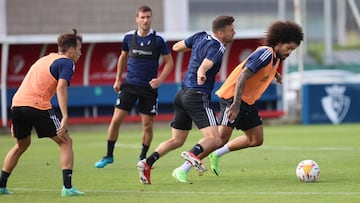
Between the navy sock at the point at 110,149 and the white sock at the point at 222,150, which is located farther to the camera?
the navy sock at the point at 110,149

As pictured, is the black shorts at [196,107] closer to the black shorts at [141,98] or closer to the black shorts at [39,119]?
the black shorts at [39,119]

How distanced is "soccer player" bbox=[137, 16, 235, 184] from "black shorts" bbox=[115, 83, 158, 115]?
7.50 feet

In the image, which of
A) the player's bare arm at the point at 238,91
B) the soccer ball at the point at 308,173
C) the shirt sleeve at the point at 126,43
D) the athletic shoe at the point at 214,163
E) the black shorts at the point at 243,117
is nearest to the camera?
the player's bare arm at the point at 238,91

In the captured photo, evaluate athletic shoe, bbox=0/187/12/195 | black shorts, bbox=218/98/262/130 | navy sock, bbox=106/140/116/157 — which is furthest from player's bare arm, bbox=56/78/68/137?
navy sock, bbox=106/140/116/157

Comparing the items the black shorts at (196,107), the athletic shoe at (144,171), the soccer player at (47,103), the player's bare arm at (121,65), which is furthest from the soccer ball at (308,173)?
the player's bare arm at (121,65)

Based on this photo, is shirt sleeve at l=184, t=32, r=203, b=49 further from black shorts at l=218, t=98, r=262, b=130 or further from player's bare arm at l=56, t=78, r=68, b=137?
A: player's bare arm at l=56, t=78, r=68, b=137

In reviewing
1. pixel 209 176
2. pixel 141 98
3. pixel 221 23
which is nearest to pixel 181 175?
pixel 209 176

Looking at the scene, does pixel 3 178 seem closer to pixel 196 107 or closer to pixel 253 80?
pixel 196 107

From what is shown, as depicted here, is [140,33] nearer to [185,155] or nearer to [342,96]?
[185,155]

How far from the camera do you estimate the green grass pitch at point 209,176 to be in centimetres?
1116

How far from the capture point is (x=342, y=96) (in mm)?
28828

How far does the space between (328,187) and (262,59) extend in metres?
1.79

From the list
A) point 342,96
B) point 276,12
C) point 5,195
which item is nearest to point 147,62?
point 5,195

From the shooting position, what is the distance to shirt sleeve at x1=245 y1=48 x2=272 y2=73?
12.1 metres
